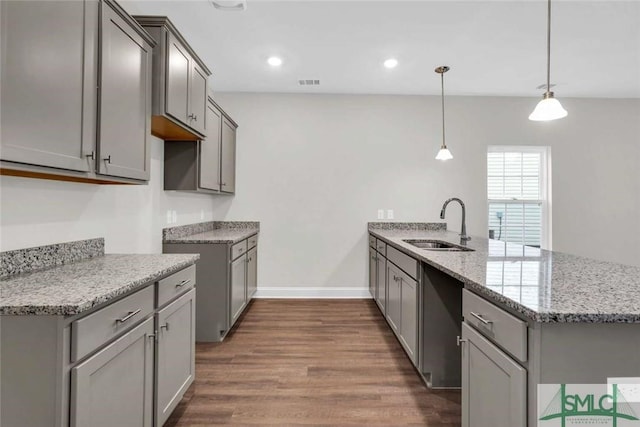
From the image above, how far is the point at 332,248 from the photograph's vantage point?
4445mm

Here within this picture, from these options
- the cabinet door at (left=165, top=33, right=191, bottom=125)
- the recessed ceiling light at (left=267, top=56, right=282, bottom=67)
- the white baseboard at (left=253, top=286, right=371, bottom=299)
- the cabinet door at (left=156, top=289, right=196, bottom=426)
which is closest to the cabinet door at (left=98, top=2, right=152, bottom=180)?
the cabinet door at (left=165, top=33, right=191, bottom=125)

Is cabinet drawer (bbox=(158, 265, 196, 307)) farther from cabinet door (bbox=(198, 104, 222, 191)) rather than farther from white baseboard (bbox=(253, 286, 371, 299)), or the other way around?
white baseboard (bbox=(253, 286, 371, 299))

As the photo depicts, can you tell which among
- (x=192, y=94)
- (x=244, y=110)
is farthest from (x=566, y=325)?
(x=244, y=110)

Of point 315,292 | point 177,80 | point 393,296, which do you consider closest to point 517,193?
point 393,296

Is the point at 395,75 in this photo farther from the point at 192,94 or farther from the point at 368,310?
the point at 368,310

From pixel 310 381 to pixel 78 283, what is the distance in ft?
5.26

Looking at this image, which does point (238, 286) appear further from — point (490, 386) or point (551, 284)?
point (551, 284)

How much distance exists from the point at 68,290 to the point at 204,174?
6.83 ft

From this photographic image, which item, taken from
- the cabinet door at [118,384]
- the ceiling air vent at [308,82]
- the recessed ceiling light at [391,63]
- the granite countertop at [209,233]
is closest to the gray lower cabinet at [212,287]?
the granite countertop at [209,233]

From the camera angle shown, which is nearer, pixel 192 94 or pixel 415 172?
pixel 192 94

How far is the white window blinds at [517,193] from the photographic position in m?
4.54

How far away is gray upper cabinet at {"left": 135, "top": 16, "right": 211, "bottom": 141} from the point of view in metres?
2.08

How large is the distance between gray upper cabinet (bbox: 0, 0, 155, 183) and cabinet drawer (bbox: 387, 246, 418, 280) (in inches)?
72.4

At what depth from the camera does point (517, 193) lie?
4.56m
